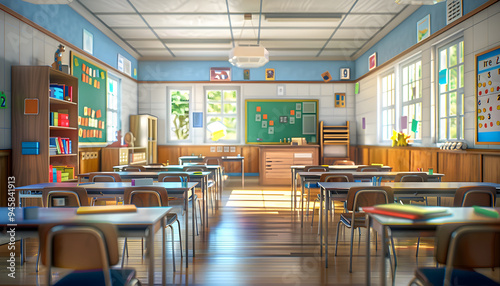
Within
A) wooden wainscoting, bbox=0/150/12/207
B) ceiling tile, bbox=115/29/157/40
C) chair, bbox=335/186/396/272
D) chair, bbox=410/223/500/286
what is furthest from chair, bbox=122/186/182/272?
ceiling tile, bbox=115/29/157/40

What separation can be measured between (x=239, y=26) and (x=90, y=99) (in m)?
3.49

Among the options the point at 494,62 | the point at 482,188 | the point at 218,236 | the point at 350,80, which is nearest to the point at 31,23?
the point at 218,236

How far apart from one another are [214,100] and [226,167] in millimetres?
2086

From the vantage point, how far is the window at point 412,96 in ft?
21.2

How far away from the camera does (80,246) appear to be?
1.58 metres

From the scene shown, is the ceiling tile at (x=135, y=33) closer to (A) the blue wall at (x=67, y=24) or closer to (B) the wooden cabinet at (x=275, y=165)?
(A) the blue wall at (x=67, y=24)

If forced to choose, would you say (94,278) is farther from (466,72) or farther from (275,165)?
(275,165)

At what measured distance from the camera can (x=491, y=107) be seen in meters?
4.27

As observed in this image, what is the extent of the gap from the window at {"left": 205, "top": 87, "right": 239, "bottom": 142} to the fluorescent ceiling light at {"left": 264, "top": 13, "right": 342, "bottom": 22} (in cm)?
378

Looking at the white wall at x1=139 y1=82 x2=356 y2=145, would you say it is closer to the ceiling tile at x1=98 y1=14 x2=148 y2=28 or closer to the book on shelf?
the ceiling tile at x1=98 y1=14 x2=148 y2=28

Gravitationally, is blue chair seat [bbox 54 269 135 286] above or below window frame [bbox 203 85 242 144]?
below

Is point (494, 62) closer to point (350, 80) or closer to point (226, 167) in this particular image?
point (350, 80)

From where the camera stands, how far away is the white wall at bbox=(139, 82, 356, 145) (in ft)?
33.6

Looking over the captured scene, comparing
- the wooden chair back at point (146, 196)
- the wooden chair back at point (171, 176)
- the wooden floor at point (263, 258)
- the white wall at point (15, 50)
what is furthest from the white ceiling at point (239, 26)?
the wooden chair back at point (146, 196)
